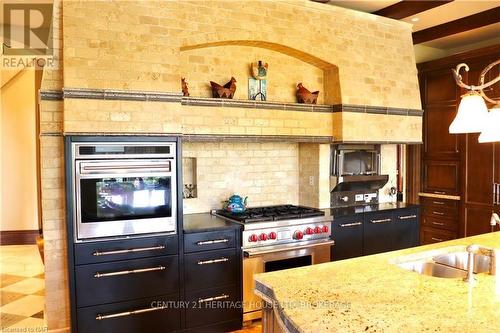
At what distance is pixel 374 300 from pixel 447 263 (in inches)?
41.2

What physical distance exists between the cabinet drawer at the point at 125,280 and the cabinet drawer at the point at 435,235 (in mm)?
3970

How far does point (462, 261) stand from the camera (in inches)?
99.2

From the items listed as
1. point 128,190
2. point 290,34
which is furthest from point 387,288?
point 290,34

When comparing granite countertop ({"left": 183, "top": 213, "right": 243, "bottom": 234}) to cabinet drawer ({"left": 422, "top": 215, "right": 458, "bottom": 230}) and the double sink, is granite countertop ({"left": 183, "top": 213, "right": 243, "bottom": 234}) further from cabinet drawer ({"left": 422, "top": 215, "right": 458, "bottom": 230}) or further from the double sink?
cabinet drawer ({"left": 422, "top": 215, "right": 458, "bottom": 230})

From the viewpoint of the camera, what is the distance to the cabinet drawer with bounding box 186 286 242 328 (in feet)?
10.6

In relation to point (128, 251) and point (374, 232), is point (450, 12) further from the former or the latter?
point (128, 251)

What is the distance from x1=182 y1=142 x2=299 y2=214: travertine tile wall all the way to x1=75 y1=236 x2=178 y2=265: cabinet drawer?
0.76 meters

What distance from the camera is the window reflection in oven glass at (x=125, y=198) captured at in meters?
2.90

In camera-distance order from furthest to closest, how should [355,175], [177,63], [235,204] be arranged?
1. [355,175]
2. [235,204]
3. [177,63]

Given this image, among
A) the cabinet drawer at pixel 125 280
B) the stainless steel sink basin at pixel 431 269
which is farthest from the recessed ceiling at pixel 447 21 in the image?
the cabinet drawer at pixel 125 280

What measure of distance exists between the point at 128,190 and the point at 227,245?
94 cm

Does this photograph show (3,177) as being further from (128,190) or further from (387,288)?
(387,288)

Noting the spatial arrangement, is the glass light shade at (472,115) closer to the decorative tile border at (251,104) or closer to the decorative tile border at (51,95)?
the decorative tile border at (251,104)

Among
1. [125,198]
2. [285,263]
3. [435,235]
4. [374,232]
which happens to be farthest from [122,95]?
[435,235]
